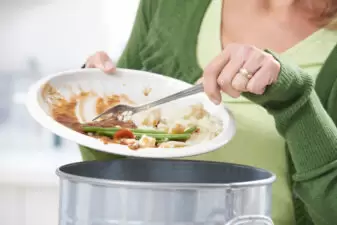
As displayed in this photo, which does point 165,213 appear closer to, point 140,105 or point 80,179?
point 80,179

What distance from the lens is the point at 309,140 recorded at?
607 mm

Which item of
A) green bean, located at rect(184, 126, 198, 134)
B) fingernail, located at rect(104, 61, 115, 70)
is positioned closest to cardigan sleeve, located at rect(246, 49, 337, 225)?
green bean, located at rect(184, 126, 198, 134)

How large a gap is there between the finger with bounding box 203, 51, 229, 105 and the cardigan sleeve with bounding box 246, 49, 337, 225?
34 mm

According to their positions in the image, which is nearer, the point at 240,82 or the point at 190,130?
the point at 240,82

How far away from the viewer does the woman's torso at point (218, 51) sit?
722mm

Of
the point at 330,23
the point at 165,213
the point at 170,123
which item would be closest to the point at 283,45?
the point at 330,23

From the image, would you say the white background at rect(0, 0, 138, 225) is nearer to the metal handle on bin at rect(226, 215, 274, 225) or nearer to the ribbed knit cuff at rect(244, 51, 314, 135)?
the ribbed knit cuff at rect(244, 51, 314, 135)

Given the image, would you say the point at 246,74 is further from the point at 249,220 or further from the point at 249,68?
the point at 249,220

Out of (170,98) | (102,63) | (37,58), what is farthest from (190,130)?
(37,58)

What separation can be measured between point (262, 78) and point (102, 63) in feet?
0.88

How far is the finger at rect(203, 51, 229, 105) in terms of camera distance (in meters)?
0.55

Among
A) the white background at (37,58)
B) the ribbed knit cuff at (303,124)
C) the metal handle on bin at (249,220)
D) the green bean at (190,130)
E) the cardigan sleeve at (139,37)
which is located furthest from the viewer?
the white background at (37,58)

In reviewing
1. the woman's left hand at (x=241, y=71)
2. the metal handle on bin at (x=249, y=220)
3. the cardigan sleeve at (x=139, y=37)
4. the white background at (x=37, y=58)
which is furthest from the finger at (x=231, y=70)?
the white background at (x=37, y=58)

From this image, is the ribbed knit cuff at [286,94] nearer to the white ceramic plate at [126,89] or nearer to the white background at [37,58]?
the white ceramic plate at [126,89]
